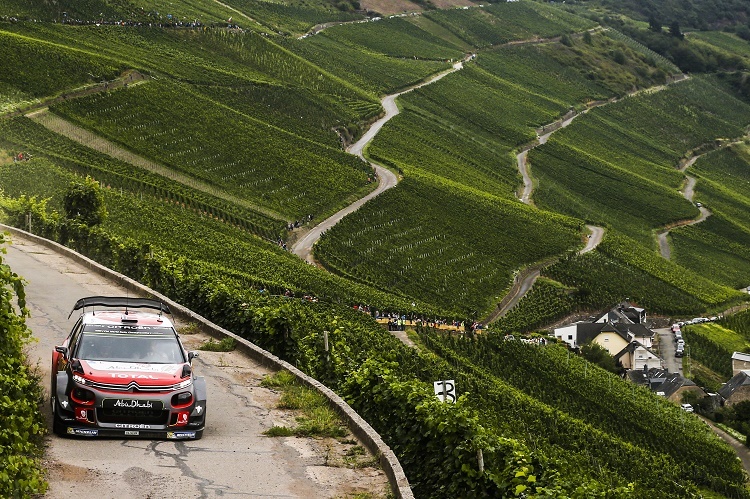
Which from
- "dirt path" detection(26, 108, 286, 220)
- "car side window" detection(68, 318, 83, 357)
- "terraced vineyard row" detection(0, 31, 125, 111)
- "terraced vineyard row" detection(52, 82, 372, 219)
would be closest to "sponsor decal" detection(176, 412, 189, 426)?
"car side window" detection(68, 318, 83, 357)

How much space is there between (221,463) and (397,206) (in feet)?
286

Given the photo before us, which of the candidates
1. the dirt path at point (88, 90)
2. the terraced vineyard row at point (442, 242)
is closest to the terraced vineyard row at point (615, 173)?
the terraced vineyard row at point (442, 242)

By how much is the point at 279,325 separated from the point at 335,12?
555 ft

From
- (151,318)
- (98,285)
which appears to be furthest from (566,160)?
(151,318)

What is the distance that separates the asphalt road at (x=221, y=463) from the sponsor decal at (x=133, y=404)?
0.55m

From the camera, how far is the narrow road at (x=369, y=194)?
8950 centimetres

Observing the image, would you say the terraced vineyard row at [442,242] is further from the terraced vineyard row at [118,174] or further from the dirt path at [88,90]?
the dirt path at [88,90]

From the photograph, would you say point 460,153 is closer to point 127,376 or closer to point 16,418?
point 127,376

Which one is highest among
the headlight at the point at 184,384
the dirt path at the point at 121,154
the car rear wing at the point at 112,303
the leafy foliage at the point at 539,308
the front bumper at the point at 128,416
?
the car rear wing at the point at 112,303

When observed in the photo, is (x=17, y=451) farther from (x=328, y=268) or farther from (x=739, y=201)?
(x=739, y=201)

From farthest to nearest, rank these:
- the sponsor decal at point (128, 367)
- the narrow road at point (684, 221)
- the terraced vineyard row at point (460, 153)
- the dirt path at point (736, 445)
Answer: the narrow road at point (684, 221) → the terraced vineyard row at point (460, 153) → the dirt path at point (736, 445) → the sponsor decal at point (128, 367)

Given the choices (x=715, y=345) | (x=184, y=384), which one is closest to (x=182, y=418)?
(x=184, y=384)

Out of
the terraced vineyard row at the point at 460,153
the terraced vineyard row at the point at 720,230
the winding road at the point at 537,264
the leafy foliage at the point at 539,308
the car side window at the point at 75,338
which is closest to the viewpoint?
the car side window at the point at 75,338

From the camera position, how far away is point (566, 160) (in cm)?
15500
